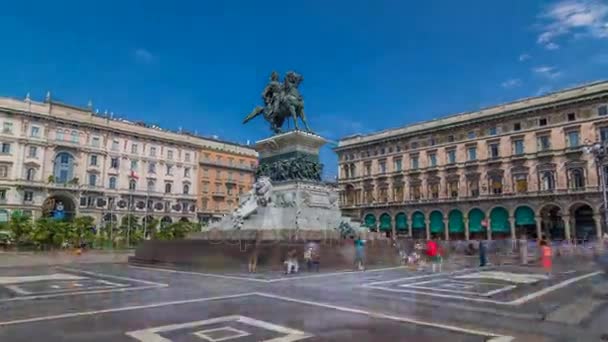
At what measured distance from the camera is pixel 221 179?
83750 millimetres

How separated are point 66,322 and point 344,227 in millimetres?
15592

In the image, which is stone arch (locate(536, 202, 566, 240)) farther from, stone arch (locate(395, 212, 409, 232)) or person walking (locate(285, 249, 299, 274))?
person walking (locate(285, 249, 299, 274))

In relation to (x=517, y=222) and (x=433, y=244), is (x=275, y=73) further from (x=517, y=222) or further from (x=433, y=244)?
(x=517, y=222)

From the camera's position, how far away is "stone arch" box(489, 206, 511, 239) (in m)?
58.5

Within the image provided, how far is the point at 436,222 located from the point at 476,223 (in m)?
6.16

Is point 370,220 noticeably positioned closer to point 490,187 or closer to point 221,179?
point 490,187

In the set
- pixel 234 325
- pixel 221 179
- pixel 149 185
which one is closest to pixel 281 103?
pixel 234 325

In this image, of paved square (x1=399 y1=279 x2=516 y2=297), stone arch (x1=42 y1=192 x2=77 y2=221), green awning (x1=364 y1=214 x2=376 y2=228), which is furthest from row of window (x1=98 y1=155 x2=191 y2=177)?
paved square (x1=399 y1=279 x2=516 y2=297)

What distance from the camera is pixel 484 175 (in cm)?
6178

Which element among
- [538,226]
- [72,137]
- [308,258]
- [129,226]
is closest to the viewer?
[308,258]

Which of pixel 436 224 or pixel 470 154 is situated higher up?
pixel 470 154

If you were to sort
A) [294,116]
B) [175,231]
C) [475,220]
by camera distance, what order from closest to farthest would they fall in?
[294,116] < [175,231] < [475,220]

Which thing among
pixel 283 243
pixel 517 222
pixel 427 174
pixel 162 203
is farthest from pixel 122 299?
pixel 162 203

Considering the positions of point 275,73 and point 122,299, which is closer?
point 122,299
